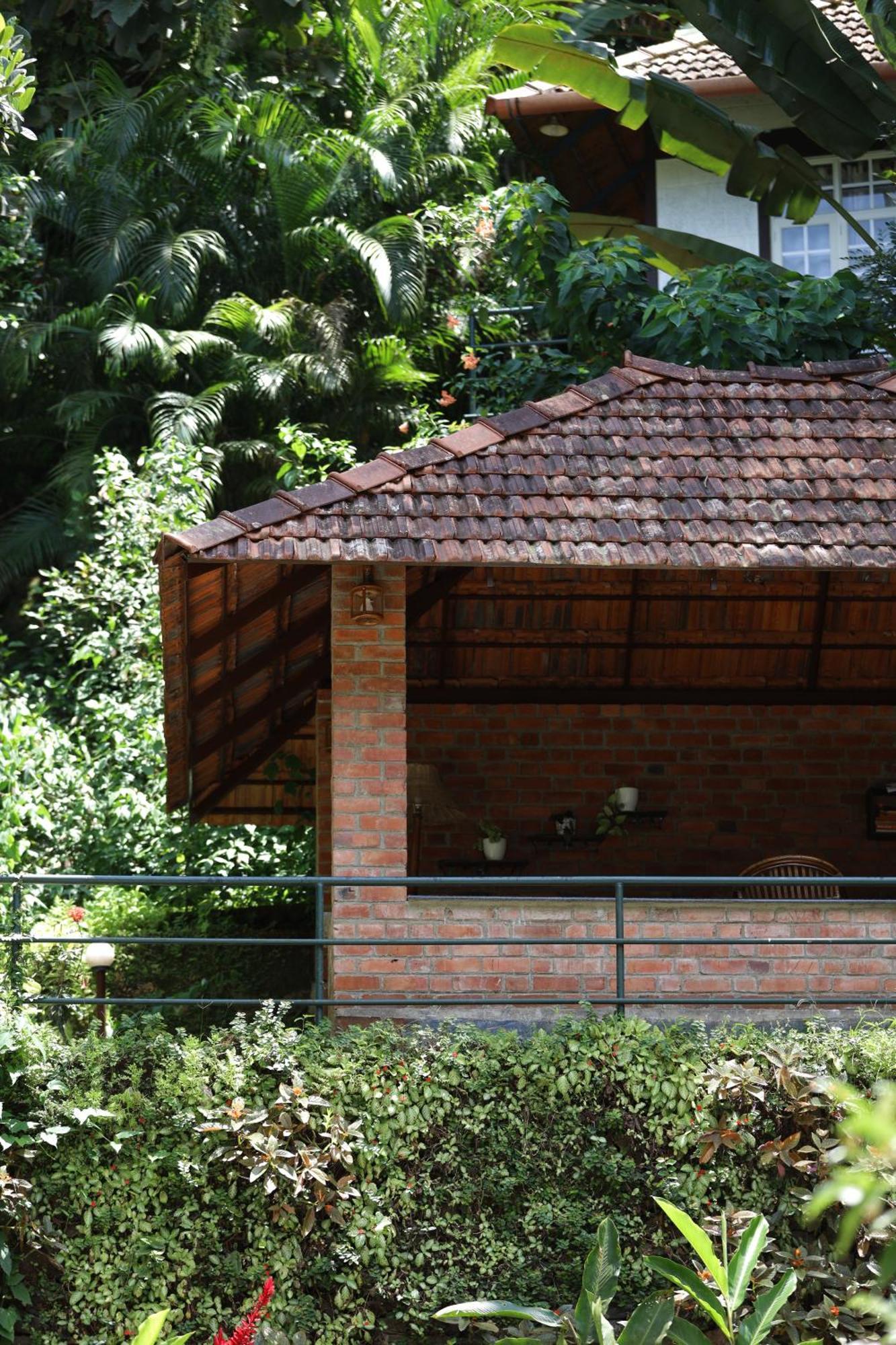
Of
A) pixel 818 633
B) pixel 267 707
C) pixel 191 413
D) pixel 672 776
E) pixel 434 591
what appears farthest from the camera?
pixel 191 413

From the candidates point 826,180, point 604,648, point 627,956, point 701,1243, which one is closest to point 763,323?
point 826,180

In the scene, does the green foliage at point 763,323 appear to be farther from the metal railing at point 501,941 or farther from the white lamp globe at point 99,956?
the white lamp globe at point 99,956

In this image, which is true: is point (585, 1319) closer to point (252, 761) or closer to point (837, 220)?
point (252, 761)

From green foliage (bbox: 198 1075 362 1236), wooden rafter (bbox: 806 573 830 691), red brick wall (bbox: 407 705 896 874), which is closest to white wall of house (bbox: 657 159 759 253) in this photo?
wooden rafter (bbox: 806 573 830 691)

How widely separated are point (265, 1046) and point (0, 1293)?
1.51 m

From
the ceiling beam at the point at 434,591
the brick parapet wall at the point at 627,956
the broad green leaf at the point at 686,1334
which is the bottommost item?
the broad green leaf at the point at 686,1334

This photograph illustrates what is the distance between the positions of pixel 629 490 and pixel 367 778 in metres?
2.05

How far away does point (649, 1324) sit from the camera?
639 cm

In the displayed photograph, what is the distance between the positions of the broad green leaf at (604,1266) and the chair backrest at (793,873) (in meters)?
2.51

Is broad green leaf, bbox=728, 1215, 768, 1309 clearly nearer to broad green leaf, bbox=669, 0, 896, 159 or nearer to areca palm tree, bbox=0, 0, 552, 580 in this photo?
broad green leaf, bbox=669, 0, 896, 159

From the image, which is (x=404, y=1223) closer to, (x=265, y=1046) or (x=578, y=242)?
(x=265, y=1046)

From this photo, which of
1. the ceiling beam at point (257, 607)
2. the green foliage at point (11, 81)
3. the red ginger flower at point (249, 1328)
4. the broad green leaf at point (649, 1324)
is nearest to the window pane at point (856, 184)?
the ceiling beam at point (257, 607)

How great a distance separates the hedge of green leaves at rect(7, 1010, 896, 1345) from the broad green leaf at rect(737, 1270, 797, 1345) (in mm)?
460

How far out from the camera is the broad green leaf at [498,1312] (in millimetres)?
6512
